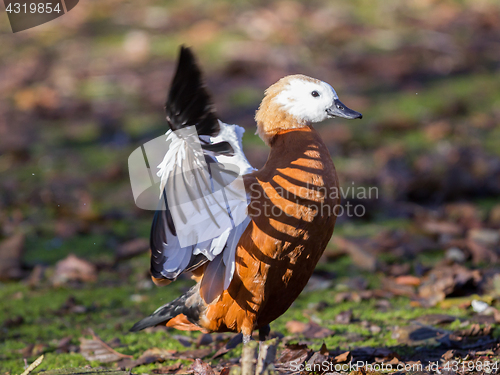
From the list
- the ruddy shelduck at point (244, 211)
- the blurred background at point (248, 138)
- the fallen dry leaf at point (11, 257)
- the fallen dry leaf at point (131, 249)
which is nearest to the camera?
the ruddy shelduck at point (244, 211)

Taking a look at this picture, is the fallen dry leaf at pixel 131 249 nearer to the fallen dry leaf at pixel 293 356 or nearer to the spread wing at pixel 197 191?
the spread wing at pixel 197 191

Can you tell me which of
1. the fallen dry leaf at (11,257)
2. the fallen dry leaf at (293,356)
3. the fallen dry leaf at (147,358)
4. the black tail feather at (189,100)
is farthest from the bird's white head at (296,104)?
the fallen dry leaf at (11,257)

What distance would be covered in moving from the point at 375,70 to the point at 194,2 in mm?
4718

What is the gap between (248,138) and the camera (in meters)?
6.75

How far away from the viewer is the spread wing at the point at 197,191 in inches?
92.0

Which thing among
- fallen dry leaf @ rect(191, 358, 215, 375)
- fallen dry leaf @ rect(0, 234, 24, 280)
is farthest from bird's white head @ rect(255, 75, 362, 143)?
fallen dry leaf @ rect(0, 234, 24, 280)

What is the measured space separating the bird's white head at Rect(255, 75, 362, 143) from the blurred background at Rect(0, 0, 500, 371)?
4.28 ft

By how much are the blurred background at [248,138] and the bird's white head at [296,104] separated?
→ 4.28 ft

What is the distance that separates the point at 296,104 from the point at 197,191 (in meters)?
0.75

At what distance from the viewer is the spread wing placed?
2.34 m

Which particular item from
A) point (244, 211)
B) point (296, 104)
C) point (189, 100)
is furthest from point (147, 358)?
point (296, 104)

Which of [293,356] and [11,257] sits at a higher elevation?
[293,356]

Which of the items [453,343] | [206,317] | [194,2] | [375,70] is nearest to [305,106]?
[206,317]

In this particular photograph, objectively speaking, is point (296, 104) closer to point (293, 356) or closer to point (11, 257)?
point (293, 356)
